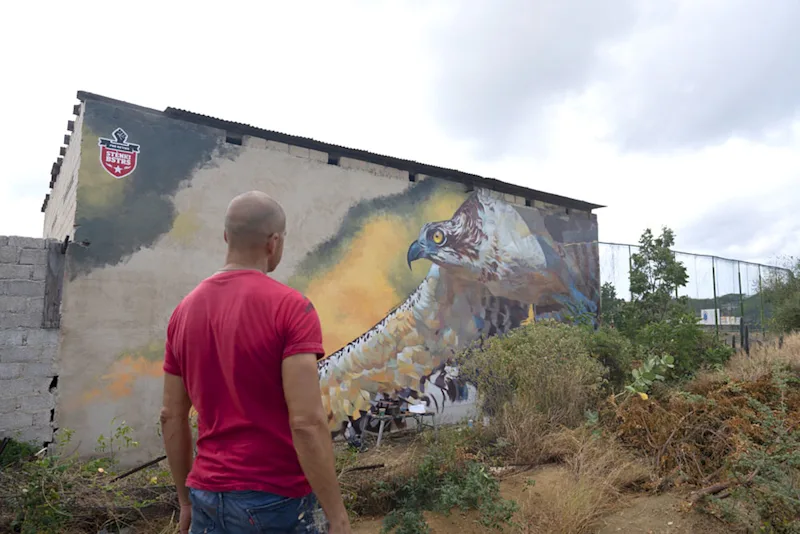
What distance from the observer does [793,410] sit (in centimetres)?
501

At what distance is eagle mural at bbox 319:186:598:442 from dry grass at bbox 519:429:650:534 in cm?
347

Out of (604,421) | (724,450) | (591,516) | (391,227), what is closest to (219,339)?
(591,516)

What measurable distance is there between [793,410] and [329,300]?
586 centimetres

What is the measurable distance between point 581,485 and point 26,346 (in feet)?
19.0

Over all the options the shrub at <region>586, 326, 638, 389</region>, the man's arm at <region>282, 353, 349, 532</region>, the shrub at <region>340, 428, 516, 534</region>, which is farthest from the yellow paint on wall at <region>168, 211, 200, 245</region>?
the shrub at <region>586, 326, 638, 389</region>

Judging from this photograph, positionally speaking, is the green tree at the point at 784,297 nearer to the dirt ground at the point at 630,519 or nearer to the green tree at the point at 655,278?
the green tree at the point at 655,278

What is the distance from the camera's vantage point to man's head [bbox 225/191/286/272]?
1.72m

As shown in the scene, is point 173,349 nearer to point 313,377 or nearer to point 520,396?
point 313,377

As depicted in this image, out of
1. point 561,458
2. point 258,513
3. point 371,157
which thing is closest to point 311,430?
point 258,513

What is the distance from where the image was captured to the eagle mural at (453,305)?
301 inches

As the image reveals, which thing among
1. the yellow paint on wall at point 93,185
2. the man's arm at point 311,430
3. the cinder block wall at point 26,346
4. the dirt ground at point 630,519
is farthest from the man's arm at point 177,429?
the yellow paint on wall at point 93,185

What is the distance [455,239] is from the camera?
9.20 m

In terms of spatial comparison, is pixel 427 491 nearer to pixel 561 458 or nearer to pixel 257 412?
pixel 561 458

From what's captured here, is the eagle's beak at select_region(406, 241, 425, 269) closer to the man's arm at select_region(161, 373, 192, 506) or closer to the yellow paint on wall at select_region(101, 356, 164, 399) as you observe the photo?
the yellow paint on wall at select_region(101, 356, 164, 399)
